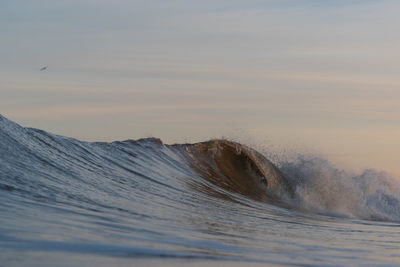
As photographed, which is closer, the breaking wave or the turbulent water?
the turbulent water

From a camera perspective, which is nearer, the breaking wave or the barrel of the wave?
the breaking wave

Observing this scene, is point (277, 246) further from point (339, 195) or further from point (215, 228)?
point (339, 195)

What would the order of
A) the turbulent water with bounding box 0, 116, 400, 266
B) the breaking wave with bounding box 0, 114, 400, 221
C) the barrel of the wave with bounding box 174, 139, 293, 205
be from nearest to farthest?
the turbulent water with bounding box 0, 116, 400, 266 → the breaking wave with bounding box 0, 114, 400, 221 → the barrel of the wave with bounding box 174, 139, 293, 205

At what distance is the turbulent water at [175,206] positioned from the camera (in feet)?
15.8

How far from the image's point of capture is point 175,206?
934cm

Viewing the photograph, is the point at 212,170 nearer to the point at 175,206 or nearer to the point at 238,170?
the point at 238,170

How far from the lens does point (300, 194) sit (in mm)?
16281

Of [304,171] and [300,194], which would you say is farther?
[304,171]

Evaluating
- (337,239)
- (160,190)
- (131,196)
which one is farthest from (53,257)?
(160,190)

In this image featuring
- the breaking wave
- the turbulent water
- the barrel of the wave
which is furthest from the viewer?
the barrel of the wave

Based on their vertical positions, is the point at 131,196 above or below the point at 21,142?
below

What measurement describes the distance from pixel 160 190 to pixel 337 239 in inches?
165

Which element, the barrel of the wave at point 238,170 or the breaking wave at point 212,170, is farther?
the barrel of the wave at point 238,170

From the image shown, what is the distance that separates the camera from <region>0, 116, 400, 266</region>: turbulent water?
482 cm
